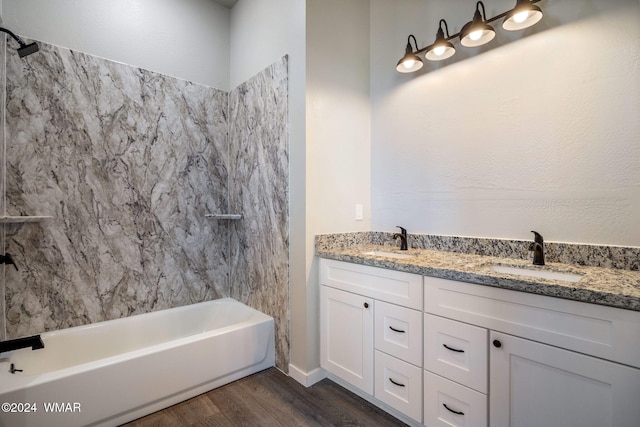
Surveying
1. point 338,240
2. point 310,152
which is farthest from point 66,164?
point 338,240

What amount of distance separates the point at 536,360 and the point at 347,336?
3.51ft

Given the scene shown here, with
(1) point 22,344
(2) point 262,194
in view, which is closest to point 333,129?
(2) point 262,194

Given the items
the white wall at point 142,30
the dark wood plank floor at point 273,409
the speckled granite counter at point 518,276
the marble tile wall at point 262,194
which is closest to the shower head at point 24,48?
the white wall at point 142,30

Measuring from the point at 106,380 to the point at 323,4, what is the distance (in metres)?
2.83

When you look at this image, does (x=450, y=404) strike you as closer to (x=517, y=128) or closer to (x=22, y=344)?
(x=517, y=128)

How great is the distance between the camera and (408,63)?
7.08ft

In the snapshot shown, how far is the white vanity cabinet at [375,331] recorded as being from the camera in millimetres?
1653

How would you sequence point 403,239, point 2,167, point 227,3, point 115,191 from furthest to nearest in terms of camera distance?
point 227,3, point 115,191, point 403,239, point 2,167

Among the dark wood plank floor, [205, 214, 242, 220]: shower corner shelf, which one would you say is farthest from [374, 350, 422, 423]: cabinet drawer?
[205, 214, 242, 220]: shower corner shelf

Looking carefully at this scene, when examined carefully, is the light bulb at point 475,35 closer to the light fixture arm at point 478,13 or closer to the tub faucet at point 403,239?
the light fixture arm at point 478,13

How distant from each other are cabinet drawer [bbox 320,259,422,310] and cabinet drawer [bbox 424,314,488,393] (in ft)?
0.47

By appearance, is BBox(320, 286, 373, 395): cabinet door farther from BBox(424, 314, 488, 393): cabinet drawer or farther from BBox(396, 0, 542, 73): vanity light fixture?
BBox(396, 0, 542, 73): vanity light fixture

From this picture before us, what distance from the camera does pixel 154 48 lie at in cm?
259

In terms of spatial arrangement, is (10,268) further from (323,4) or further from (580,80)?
(580,80)
